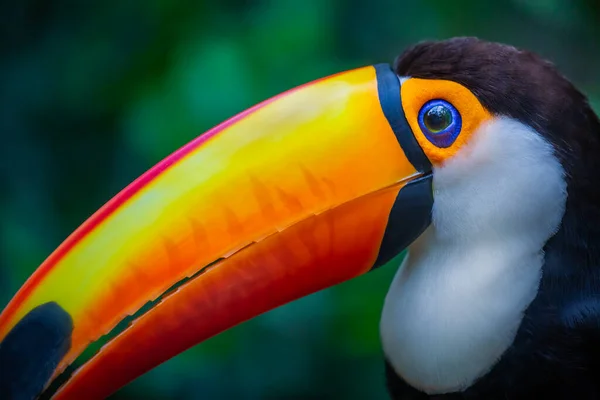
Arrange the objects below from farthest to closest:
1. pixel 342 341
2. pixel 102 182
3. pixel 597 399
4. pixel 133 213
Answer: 1. pixel 102 182
2. pixel 342 341
3. pixel 597 399
4. pixel 133 213

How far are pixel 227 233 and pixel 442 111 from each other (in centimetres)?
37

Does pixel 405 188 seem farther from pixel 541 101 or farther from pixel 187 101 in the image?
pixel 187 101

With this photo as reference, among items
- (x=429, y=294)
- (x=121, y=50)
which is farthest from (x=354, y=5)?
(x=429, y=294)

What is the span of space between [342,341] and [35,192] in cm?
102

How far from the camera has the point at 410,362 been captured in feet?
4.26

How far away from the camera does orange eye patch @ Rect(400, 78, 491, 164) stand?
1.20m

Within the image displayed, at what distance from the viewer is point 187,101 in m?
2.13

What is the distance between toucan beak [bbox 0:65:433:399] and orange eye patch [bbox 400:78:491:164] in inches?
0.8

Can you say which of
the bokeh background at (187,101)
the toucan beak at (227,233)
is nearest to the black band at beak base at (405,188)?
the toucan beak at (227,233)

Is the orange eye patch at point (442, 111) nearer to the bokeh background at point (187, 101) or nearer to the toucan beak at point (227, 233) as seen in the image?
the toucan beak at point (227, 233)

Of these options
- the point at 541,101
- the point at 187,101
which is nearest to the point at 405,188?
the point at 541,101

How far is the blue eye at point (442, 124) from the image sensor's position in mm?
1207

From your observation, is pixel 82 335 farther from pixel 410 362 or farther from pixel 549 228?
pixel 549 228

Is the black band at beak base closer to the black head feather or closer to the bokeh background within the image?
the black head feather
